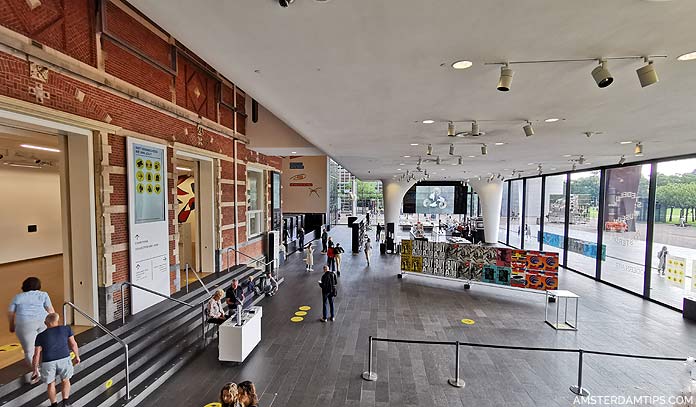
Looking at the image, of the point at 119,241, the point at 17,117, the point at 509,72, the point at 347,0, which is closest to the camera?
the point at 347,0

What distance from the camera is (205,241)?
9.23 meters

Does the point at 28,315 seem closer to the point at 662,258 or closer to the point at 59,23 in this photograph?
the point at 59,23

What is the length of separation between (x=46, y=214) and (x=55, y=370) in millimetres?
9997

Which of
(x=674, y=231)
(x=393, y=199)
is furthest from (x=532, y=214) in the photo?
(x=674, y=231)

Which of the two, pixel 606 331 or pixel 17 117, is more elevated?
pixel 17 117

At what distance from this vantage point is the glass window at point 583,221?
12836 mm

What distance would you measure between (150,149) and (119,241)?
6.22 ft

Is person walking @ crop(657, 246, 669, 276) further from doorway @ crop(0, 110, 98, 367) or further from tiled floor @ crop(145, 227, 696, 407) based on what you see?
doorway @ crop(0, 110, 98, 367)

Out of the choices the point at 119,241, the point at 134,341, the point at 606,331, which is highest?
the point at 119,241

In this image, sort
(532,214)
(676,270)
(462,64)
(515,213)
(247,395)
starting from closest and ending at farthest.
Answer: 1. (247,395)
2. (462,64)
3. (676,270)
4. (532,214)
5. (515,213)

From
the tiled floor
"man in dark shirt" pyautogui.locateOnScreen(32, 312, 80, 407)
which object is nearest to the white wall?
the tiled floor

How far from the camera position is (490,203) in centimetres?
2030

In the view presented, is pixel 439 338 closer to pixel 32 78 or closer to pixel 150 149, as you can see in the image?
pixel 150 149

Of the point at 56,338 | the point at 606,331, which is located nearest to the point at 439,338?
the point at 606,331
